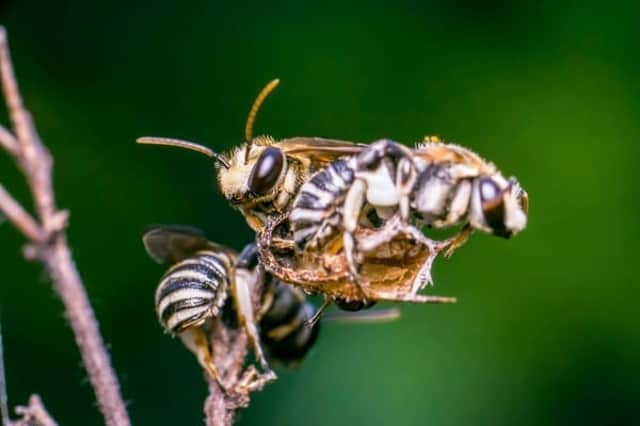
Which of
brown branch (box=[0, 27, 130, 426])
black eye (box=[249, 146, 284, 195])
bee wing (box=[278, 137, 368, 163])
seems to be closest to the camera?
brown branch (box=[0, 27, 130, 426])

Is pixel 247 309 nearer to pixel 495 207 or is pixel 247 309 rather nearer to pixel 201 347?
pixel 201 347

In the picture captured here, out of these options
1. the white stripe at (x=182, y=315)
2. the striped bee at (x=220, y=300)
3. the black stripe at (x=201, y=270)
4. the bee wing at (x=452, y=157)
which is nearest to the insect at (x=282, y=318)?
the striped bee at (x=220, y=300)

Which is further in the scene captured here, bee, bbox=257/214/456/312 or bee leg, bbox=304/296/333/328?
bee leg, bbox=304/296/333/328

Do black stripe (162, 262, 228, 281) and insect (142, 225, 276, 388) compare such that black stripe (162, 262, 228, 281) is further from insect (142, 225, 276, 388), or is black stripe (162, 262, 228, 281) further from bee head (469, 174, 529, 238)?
bee head (469, 174, 529, 238)

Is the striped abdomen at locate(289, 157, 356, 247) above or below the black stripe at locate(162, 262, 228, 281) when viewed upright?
above

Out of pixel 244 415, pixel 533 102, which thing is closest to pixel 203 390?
pixel 244 415

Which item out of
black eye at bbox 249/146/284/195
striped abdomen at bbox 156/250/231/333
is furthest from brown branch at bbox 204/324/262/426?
black eye at bbox 249/146/284/195

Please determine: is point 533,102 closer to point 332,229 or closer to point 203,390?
point 203,390

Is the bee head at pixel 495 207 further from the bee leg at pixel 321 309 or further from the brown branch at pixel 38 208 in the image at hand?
the brown branch at pixel 38 208
